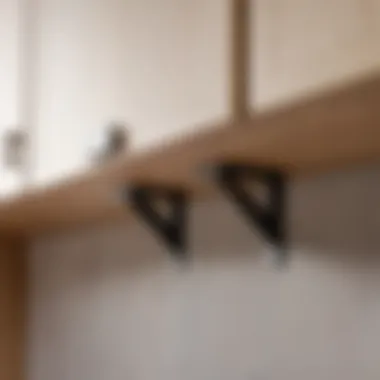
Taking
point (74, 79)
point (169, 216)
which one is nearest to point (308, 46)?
point (74, 79)

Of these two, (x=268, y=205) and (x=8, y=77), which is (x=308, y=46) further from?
(x=8, y=77)

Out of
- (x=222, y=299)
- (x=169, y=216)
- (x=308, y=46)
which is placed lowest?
(x=222, y=299)

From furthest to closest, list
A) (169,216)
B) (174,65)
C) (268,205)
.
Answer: (169,216) → (268,205) → (174,65)

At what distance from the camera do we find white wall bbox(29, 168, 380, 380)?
4.08 ft

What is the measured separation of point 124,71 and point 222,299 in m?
0.42

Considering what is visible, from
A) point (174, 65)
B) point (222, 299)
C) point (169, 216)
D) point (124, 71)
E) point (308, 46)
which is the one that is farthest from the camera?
point (169, 216)

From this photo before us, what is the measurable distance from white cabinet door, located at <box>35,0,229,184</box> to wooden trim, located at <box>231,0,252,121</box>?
1 cm

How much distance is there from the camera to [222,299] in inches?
58.1

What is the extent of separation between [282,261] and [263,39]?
451 mm

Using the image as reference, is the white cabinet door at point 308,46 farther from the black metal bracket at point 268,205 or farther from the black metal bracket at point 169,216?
the black metal bracket at point 169,216

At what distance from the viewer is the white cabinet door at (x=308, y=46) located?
0.87 metres

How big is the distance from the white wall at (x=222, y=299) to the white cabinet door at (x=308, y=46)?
304 mm

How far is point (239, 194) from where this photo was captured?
1.34m

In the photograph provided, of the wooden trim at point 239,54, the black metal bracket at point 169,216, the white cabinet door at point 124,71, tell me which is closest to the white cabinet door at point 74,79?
the white cabinet door at point 124,71
